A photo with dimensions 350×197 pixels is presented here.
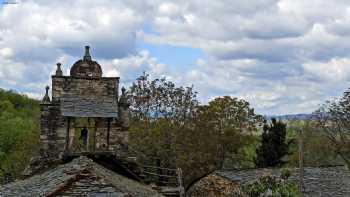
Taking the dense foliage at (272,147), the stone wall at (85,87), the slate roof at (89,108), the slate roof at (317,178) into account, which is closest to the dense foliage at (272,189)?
the slate roof at (89,108)

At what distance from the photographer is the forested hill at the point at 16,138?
4270 cm

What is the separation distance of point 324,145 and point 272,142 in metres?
6.60

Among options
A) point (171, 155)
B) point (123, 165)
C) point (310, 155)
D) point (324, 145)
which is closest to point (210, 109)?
point (171, 155)

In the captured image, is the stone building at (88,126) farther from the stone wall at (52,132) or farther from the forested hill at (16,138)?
the forested hill at (16,138)

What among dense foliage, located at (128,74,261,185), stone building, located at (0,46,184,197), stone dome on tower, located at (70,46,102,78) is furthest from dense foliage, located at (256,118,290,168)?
stone dome on tower, located at (70,46,102,78)

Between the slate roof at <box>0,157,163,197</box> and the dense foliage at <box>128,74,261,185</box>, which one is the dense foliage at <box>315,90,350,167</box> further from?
the slate roof at <box>0,157,163,197</box>

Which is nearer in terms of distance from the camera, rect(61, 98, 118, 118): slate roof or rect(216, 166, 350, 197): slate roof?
rect(61, 98, 118, 118): slate roof

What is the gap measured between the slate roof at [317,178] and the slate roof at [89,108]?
850cm

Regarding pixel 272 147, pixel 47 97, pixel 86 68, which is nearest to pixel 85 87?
pixel 86 68

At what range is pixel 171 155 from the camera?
130 ft

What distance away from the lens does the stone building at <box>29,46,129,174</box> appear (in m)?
21.9

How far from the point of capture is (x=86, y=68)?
76.5 feet

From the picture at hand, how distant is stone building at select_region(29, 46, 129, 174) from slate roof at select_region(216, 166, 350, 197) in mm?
7966

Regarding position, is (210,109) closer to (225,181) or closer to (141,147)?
(141,147)
